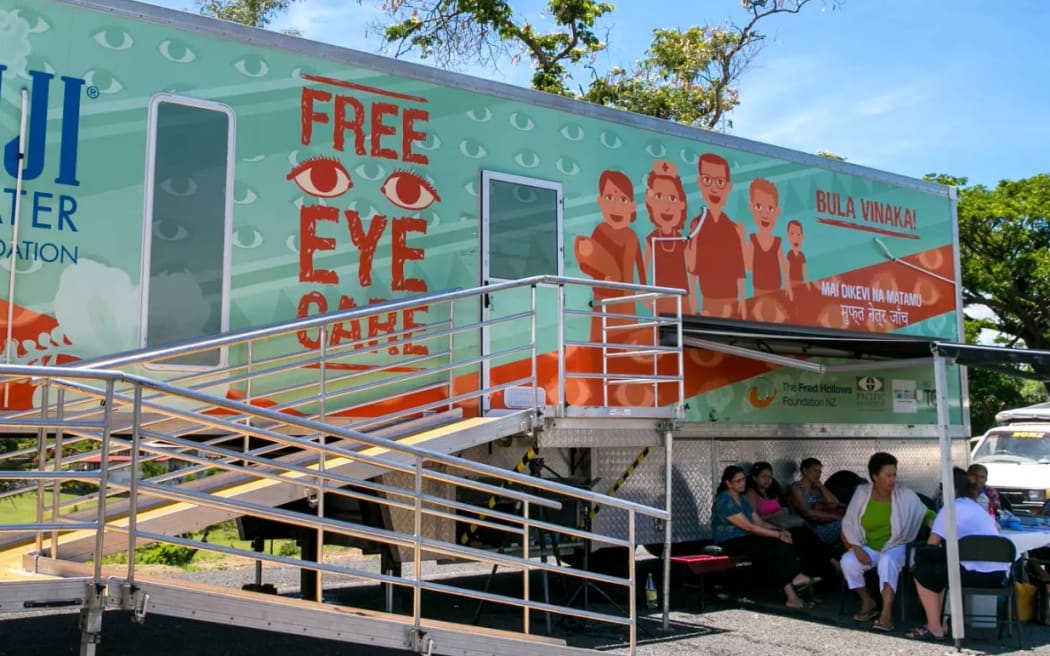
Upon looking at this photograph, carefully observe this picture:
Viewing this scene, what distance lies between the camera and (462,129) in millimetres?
7555

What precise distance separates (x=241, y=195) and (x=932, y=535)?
5645 millimetres

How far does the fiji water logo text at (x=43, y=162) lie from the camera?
5812 mm

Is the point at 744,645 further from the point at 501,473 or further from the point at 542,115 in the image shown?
the point at 542,115

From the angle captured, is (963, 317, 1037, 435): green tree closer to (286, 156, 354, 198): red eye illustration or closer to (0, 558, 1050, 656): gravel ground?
(0, 558, 1050, 656): gravel ground

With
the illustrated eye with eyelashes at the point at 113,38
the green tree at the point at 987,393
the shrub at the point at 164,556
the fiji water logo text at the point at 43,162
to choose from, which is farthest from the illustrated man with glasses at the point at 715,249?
the green tree at the point at 987,393

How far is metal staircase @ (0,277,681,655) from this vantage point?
177 inches

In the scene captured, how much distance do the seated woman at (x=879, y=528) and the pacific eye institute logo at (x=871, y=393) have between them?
1794 millimetres

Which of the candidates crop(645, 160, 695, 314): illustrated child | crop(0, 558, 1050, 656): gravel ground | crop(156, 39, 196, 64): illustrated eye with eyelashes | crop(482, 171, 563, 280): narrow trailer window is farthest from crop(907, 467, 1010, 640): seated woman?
crop(156, 39, 196, 64): illustrated eye with eyelashes

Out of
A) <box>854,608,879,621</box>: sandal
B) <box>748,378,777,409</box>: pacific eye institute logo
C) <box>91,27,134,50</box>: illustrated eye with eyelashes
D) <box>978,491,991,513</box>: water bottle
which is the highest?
<box>91,27,134,50</box>: illustrated eye with eyelashes

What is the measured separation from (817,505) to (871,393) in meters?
1.34

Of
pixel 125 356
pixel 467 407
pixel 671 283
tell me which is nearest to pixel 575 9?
pixel 671 283

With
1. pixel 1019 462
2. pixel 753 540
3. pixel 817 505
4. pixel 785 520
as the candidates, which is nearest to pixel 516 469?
pixel 753 540

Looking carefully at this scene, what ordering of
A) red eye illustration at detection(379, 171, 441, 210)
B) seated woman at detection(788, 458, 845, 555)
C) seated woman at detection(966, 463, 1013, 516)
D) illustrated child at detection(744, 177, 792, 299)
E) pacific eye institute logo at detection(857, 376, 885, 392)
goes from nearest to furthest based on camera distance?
red eye illustration at detection(379, 171, 441, 210) < illustrated child at detection(744, 177, 792, 299) < seated woman at detection(966, 463, 1013, 516) < seated woman at detection(788, 458, 845, 555) < pacific eye institute logo at detection(857, 376, 885, 392)

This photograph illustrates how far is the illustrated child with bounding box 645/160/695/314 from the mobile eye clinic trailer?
0.10 ft
